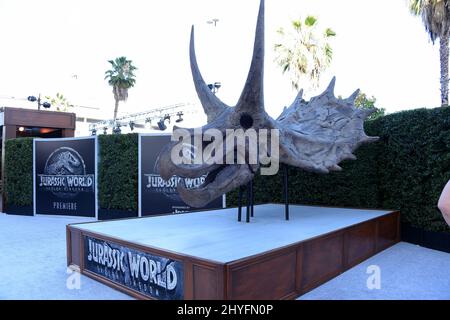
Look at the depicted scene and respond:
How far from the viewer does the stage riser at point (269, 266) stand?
328 centimetres

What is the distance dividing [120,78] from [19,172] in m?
19.2

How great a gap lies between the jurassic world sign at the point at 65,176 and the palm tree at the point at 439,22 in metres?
12.4

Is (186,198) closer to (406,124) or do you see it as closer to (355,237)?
(355,237)

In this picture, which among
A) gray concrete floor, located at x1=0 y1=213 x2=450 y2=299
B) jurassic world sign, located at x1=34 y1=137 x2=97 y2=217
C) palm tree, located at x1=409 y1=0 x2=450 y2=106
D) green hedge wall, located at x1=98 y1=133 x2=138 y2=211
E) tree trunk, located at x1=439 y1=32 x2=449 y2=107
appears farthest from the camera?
tree trunk, located at x1=439 y1=32 x2=449 y2=107

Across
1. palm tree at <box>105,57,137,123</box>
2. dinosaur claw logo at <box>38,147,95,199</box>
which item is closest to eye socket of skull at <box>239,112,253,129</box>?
dinosaur claw logo at <box>38,147,95,199</box>

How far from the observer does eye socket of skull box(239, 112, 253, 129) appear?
4.59 meters

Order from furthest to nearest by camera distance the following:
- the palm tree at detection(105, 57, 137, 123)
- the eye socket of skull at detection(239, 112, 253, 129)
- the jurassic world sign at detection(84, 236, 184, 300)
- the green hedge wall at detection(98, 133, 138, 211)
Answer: the palm tree at detection(105, 57, 137, 123)
the green hedge wall at detection(98, 133, 138, 211)
the eye socket of skull at detection(239, 112, 253, 129)
the jurassic world sign at detection(84, 236, 184, 300)

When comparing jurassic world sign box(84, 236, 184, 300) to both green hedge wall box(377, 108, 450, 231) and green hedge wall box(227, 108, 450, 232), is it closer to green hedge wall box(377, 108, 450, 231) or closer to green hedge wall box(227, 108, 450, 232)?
green hedge wall box(227, 108, 450, 232)

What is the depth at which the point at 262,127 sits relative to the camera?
15.4ft

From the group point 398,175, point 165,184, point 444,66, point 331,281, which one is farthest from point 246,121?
point 444,66

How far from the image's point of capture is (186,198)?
4.02m

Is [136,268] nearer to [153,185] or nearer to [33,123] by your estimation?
[153,185]

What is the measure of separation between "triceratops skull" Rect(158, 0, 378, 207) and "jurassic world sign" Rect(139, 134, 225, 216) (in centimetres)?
397

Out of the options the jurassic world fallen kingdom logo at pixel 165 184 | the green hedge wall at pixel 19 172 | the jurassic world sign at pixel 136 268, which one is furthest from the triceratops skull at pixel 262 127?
the green hedge wall at pixel 19 172
